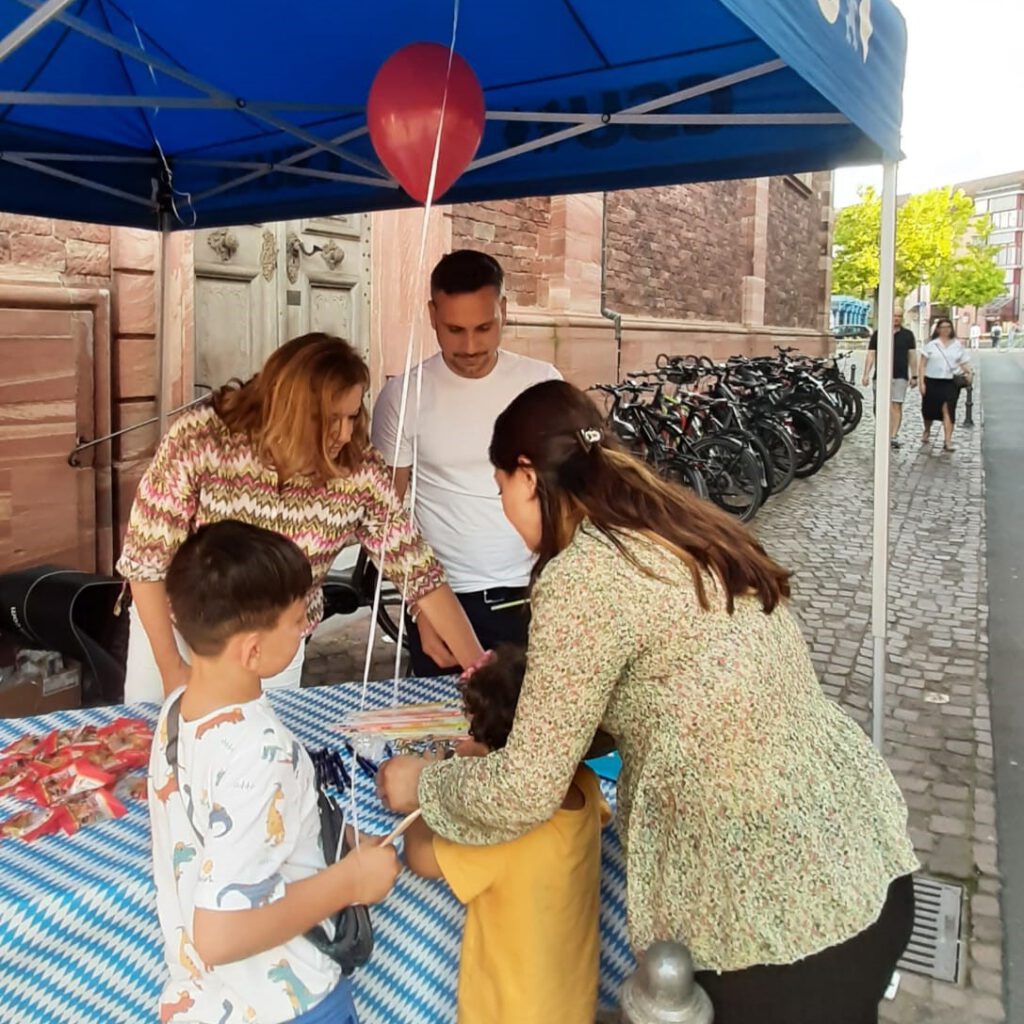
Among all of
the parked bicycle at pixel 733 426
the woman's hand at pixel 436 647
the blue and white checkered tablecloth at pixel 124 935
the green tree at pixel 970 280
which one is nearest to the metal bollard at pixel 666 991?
the blue and white checkered tablecloth at pixel 124 935

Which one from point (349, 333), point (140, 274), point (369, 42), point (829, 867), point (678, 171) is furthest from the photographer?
point (349, 333)

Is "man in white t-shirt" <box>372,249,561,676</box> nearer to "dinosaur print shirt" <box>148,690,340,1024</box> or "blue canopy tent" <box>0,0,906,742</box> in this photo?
"blue canopy tent" <box>0,0,906,742</box>

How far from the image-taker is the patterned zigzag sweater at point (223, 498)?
7.46 ft

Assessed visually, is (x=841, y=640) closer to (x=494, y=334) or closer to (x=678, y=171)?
(x=678, y=171)

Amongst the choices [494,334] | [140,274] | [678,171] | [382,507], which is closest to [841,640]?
[678,171]

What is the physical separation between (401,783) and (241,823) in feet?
1.69

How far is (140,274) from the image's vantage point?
5652mm

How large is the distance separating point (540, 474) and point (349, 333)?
20.9 ft

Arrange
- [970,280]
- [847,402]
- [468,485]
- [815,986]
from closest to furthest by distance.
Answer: [815,986] → [468,485] → [847,402] → [970,280]

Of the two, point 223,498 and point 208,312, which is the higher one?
point 208,312

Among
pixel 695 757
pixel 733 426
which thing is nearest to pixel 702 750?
pixel 695 757

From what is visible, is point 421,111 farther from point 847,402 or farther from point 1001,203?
point 1001,203

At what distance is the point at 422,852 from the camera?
1.70m

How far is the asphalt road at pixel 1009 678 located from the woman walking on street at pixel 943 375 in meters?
0.86
